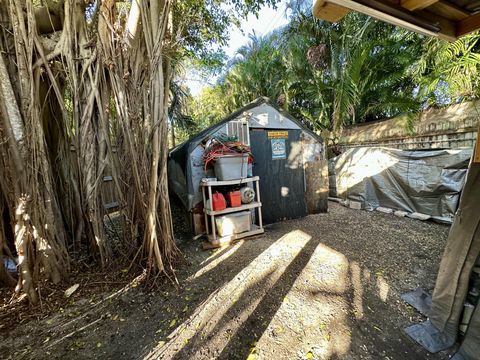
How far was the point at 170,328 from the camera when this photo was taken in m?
1.68

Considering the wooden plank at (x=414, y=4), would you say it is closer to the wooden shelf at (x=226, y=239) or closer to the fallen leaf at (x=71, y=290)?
the wooden shelf at (x=226, y=239)

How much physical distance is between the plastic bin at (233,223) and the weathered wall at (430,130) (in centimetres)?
446

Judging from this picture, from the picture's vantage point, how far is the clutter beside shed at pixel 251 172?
10.8ft

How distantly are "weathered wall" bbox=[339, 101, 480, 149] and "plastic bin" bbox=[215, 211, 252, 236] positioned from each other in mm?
4456

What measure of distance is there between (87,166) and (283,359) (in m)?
2.72

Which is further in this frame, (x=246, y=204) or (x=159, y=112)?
(x=246, y=204)

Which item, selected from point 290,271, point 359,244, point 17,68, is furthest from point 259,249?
point 17,68

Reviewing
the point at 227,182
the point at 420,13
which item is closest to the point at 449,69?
the point at 420,13

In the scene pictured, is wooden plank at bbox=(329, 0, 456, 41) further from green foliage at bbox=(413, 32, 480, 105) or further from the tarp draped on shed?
green foliage at bbox=(413, 32, 480, 105)

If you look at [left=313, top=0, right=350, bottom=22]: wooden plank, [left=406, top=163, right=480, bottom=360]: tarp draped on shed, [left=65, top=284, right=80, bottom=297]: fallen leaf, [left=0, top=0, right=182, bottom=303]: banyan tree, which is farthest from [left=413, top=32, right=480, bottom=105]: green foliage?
[left=65, top=284, right=80, bottom=297]: fallen leaf

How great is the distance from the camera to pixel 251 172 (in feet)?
12.8

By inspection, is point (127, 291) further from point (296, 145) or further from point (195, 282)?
point (296, 145)

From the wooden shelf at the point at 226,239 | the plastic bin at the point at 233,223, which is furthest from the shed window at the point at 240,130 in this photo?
the wooden shelf at the point at 226,239

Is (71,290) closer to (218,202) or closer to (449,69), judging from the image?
(218,202)
